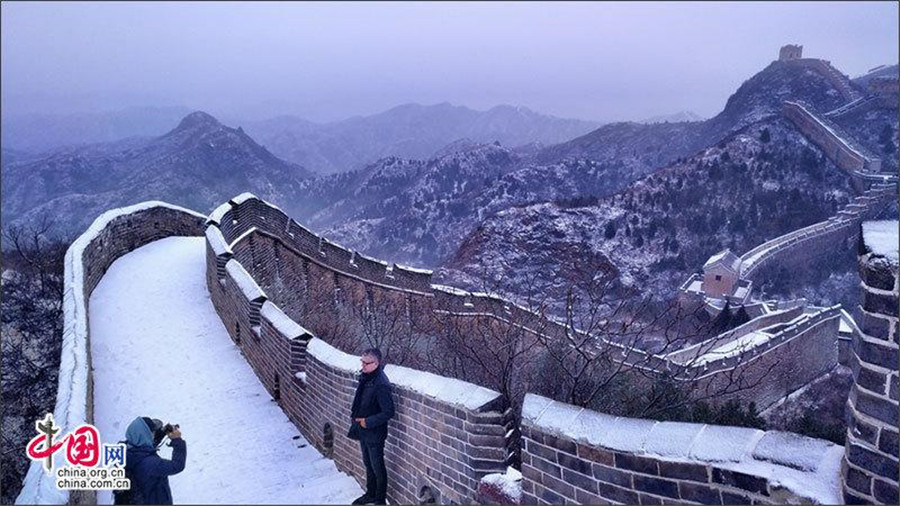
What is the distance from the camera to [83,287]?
8.80m

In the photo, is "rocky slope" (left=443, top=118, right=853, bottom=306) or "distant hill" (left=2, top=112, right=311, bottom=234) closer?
"rocky slope" (left=443, top=118, right=853, bottom=306)

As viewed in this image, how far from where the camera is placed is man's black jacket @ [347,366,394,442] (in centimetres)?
421

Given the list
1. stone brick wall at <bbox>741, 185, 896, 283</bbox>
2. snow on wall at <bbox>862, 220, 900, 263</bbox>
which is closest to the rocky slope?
stone brick wall at <bbox>741, 185, 896, 283</bbox>

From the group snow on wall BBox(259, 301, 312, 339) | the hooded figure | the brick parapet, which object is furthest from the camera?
the brick parapet

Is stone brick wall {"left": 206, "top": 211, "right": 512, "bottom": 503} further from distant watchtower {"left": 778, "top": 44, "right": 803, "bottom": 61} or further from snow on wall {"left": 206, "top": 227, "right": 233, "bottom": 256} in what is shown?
distant watchtower {"left": 778, "top": 44, "right": 803, "bottom": 61}

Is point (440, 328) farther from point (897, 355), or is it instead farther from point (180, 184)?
point (180, 184)

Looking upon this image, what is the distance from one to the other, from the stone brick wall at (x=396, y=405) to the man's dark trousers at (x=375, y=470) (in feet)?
0.40

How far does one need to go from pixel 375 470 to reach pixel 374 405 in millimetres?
541

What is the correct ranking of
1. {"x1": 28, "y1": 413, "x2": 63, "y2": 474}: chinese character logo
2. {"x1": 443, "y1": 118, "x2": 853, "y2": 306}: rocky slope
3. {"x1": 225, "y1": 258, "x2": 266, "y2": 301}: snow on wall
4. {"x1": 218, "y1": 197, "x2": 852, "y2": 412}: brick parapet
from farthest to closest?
{"x1": 443, "y1": 118, "x2": 853, "y2": 306}: rocky slope, {"x1": 218, "y1": 197, "x2": 852, "y2": 412}: brick parapet, {"x1": 225, "y1": 258, "x2": 266, "y2": 301}: snow on wall, {"x1": 28, "y1": 413, "x2": 63, "y2": 474}: chinese character logo

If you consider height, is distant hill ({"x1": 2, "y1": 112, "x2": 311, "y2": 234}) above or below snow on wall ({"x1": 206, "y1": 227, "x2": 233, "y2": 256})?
below

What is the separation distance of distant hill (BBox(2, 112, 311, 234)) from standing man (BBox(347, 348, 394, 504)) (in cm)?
8621

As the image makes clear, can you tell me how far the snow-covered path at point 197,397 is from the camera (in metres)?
5.00

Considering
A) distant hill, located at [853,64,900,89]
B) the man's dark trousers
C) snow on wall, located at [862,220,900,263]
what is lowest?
the man's dark trousers

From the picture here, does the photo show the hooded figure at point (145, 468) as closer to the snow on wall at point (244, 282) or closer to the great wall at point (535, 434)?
the great wall at point (535, 434)
